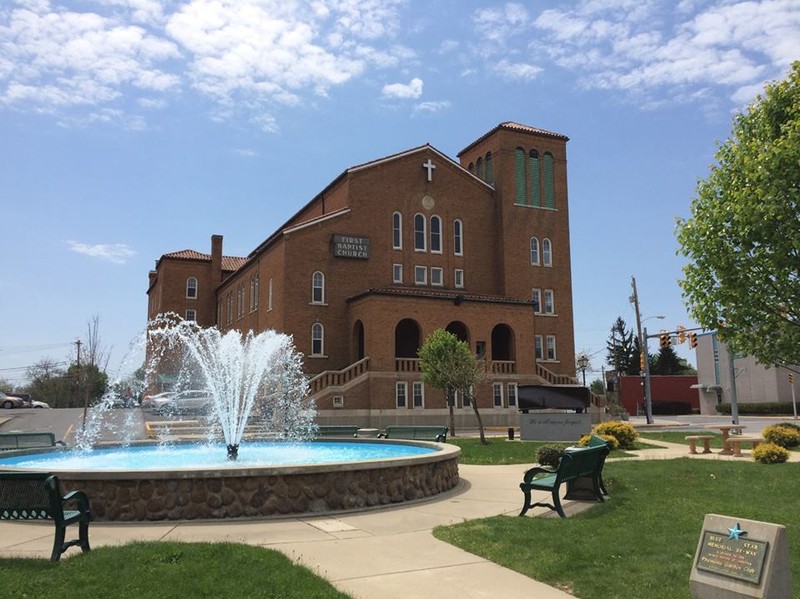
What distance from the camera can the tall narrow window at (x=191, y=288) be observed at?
6275cm

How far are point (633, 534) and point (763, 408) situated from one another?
205ft

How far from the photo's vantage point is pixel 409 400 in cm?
3778

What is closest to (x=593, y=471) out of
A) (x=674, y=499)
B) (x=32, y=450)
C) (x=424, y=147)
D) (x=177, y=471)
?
(x=674, y=499)

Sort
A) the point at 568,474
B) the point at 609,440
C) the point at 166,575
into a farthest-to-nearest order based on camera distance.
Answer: the point at 609,440, the point at 568,474, the point at 166,575

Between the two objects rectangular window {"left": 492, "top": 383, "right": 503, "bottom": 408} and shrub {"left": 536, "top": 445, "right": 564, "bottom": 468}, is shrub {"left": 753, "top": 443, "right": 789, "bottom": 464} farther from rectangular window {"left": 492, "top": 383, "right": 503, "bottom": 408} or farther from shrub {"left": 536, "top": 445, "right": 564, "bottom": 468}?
rectangular window {"left": 492, "top": 383, "right": 503, "bottom": 408}

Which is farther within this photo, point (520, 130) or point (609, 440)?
point (520, 130)

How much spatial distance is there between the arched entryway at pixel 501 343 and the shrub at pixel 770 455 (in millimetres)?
26302

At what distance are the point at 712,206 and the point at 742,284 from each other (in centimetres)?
190

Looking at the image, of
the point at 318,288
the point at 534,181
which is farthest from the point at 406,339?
the point at 534,181

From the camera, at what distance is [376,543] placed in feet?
27.1

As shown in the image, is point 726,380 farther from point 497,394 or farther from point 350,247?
point 350,247

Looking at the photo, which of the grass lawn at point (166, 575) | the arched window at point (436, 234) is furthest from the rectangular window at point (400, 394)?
the grass lawn at point (166, 575)

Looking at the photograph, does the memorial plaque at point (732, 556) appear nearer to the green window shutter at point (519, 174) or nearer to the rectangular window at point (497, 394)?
the rectangular window at point (497, 394)

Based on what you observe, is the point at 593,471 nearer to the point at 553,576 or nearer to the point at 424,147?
the point at 553,576
